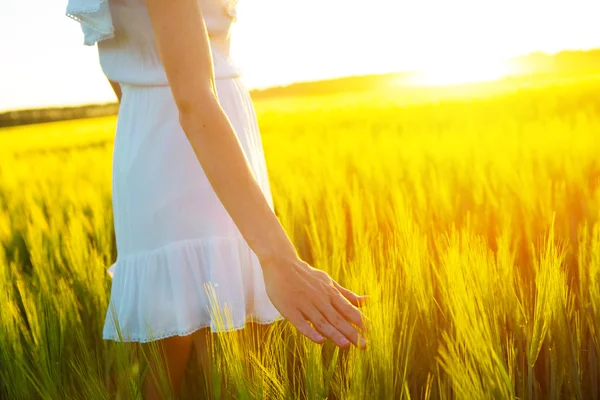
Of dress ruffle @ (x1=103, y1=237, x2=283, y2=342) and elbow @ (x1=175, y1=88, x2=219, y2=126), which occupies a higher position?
elbow @ (x1=175, y1=88, x2=219, y2=126)

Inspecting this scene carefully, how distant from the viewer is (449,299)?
885mm

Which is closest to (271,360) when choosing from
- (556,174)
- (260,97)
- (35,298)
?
(35,298)

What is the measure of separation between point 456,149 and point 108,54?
1480 mm

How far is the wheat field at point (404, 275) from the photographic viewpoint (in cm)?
78

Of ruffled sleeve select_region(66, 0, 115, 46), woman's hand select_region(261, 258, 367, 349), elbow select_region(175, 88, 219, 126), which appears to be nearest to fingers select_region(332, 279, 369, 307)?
woman's hand select_region(261, 258, 367, 349)

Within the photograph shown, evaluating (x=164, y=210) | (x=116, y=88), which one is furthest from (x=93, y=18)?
(x=116, y=88)

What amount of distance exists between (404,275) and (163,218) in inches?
15.6

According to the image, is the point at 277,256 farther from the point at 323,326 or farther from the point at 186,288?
the point at 186,288

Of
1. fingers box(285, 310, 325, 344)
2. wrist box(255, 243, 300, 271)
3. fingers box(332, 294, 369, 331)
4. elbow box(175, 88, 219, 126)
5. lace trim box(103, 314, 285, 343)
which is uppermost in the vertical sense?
elbow box(175, 88, 219, 126)

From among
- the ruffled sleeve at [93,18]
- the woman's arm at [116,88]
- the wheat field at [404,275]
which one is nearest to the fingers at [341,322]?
the wheat field at [404,275]

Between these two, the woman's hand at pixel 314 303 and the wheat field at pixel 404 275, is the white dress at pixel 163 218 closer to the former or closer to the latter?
the wheat field at pixel 404 275

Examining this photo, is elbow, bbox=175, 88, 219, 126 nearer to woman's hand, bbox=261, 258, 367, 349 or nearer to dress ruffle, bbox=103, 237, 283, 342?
woman's hand, bbox=261, 258, 367, 349

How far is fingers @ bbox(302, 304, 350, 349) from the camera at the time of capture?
59 centimetres

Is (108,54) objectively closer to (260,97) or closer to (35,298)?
(35,298)
